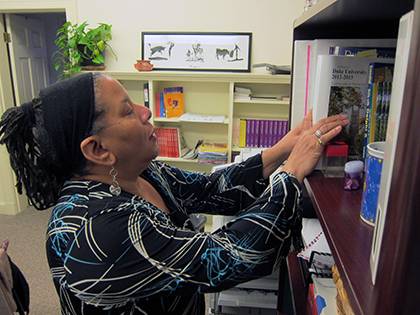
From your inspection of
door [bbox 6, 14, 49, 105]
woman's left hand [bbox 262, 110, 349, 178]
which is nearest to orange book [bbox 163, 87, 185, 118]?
door [bbox 6, 14, 49, 105]

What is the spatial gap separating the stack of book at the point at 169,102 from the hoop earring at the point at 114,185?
215 cm

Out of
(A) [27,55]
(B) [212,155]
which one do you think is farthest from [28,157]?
(A) [27,55]

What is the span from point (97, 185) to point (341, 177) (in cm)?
55

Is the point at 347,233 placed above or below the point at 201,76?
below

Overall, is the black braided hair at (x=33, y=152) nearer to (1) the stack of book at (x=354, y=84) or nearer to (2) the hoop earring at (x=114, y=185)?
(2) the hoop earring at (x=114, y=185)

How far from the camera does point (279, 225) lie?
27.0 inches

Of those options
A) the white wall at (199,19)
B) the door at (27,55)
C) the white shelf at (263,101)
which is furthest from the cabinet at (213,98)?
the door at (27,55)

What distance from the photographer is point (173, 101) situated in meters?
2.97

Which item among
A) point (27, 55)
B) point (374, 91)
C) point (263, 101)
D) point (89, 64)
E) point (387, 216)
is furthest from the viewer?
point (27, 55)

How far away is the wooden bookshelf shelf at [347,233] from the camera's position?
0.38 m

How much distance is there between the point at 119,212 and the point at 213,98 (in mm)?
2377

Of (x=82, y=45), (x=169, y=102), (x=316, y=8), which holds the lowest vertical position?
(x=169, y=102)

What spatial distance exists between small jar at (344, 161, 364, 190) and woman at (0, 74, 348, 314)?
8 cm

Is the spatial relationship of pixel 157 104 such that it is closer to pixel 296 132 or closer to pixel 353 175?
pixel 296 132
